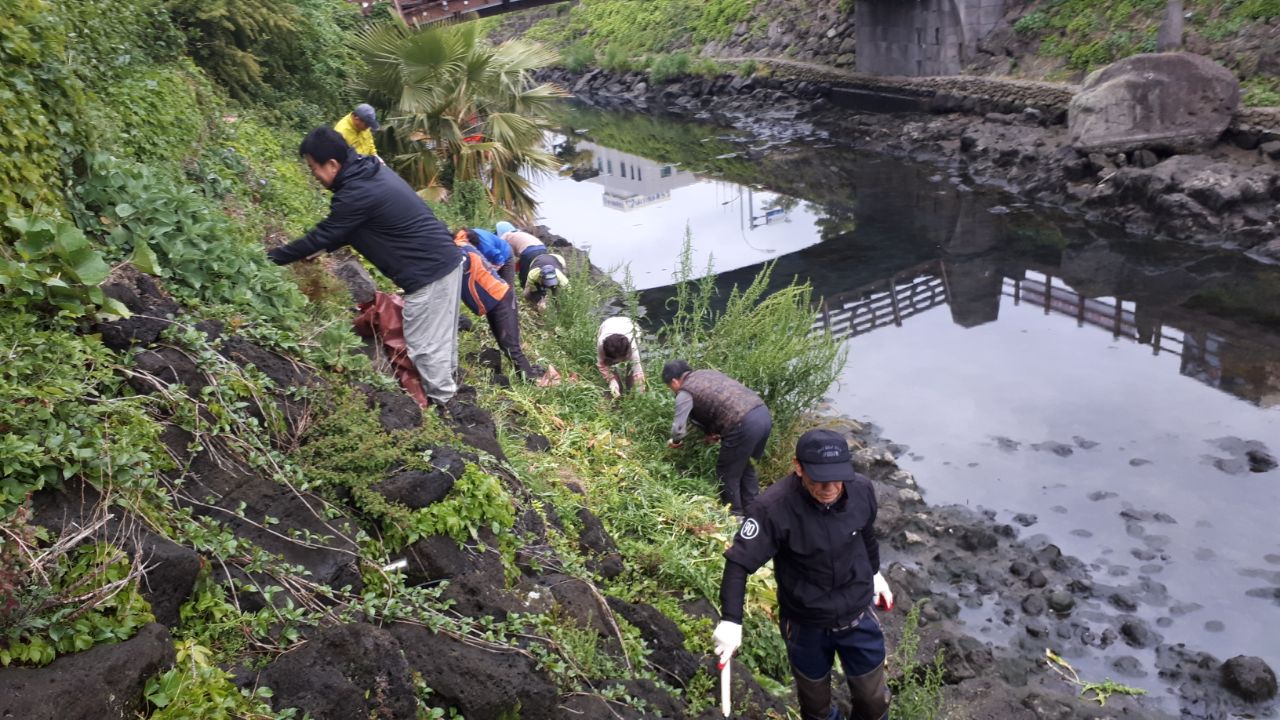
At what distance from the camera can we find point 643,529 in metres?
6.82

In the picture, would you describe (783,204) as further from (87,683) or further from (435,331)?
(87,683)

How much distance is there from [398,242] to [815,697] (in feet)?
11.6

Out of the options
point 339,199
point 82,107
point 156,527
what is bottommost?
point 156,527

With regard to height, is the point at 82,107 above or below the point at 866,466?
above

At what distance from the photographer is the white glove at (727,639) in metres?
4.59

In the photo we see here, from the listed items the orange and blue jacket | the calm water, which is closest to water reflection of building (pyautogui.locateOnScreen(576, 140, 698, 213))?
the calm water

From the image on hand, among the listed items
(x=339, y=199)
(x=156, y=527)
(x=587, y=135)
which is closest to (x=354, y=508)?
(x=156, y=527)

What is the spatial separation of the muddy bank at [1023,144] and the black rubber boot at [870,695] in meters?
14.2

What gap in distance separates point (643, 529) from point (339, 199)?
2.99m

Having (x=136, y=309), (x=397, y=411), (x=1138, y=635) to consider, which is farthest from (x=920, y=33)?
(x=136, y=309)

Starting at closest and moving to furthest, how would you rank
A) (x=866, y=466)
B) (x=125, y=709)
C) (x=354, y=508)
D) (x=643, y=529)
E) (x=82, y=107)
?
(x=125, y=709)
(x=354, y=508)
(x=82, y=107)
(x=643, y=529)
(x=866, y=466)

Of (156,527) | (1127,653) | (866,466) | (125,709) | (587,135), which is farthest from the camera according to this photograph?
(587,135)

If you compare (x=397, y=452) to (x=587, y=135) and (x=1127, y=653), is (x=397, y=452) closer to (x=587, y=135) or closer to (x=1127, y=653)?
(x=1127, y=653)

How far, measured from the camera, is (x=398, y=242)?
5.96 metres
